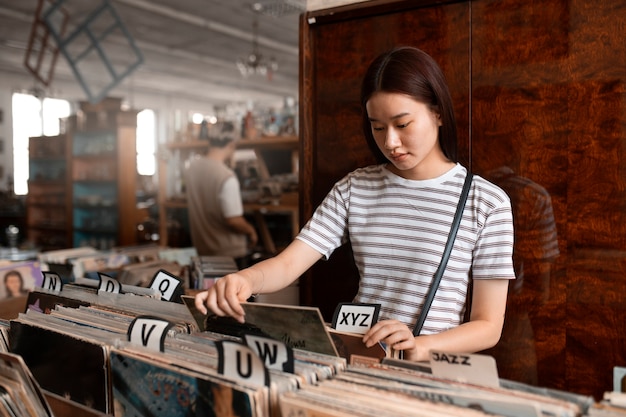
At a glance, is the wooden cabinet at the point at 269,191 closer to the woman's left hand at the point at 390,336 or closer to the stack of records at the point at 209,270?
the stack of records at the point at 209,270

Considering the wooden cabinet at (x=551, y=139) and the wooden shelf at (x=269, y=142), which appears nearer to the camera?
the wooden cabinet at (x=551, y=139)

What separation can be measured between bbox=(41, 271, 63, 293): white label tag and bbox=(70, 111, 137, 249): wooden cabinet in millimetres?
5167

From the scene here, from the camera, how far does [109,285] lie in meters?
1.20

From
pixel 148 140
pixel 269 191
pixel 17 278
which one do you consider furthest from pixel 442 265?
pixel 148 140

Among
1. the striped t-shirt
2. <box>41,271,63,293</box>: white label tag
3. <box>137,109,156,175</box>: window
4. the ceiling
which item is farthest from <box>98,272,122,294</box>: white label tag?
<box>137,109,156,175</box>: window

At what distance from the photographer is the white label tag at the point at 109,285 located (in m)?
1.19

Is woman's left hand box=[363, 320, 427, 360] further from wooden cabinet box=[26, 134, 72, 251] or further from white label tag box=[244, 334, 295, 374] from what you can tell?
wooden cabinet box=[26, 134, 72, 251]

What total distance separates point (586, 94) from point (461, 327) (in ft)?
2.48

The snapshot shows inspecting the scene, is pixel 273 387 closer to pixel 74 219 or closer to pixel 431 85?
pixel 431 85

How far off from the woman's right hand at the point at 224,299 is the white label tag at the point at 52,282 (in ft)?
1.52

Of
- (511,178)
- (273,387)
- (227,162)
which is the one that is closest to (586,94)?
(511,178)

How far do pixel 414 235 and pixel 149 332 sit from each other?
693 mm

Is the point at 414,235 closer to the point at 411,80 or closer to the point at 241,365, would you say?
the point at 411,80

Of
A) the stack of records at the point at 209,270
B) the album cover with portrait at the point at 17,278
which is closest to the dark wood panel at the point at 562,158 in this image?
the stack of records at the point at 209,270
